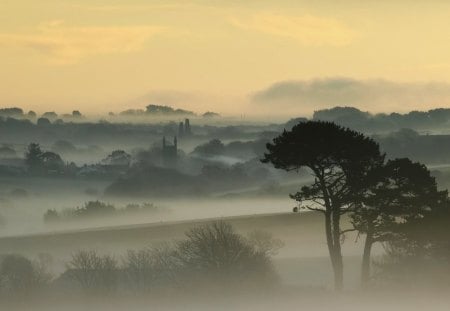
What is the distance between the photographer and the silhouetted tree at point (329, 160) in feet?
271

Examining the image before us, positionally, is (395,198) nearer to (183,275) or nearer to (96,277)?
(183,275)

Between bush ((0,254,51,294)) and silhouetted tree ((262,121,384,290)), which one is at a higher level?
silhouetted tree ((262,121,384,290))

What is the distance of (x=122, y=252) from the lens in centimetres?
18038

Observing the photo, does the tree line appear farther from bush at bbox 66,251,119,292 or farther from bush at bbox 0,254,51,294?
bush at bbox 0,254,51,294

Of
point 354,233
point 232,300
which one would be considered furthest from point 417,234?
point 354,233

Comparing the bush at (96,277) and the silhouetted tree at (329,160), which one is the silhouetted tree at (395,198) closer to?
the silhouetted tree at (329,160)

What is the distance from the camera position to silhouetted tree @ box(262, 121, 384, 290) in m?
82.8

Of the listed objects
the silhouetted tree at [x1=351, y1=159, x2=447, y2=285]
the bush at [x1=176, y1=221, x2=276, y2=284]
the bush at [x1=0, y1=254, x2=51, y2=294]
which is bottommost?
the bush at [x1=0, y1=254, x2=51, y2=294]

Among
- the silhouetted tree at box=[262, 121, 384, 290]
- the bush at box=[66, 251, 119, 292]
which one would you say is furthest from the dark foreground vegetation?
the silhouetted tree at box=[262, 121, 384, 290]

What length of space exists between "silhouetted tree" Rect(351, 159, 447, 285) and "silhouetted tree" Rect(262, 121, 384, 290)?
1.34 metres

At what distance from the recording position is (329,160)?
8369 cm

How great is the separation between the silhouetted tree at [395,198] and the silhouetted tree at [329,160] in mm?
1337

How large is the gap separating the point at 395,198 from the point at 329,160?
248 inches

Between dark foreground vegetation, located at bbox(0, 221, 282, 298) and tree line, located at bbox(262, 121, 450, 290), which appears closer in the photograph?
tree line, located at bbox(262, 121, 450, 290)
